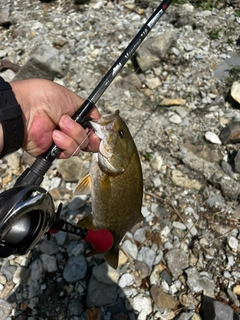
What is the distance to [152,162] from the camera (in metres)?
3.54

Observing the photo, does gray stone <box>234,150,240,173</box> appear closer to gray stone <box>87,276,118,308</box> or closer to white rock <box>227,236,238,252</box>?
white rock <box>227,236,238,252</box>

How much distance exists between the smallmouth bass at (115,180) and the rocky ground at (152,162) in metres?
0.73

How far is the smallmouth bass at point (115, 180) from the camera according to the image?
85.1 inches

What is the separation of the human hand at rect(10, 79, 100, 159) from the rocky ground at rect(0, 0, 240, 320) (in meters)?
1.12

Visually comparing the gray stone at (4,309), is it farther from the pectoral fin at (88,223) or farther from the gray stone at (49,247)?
the pectoral fin at (88,223)

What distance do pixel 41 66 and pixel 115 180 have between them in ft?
8.25

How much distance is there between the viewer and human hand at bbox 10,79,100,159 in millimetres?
2137

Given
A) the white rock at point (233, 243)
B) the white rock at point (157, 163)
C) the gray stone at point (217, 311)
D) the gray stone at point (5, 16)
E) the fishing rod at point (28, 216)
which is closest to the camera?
the fishing rod at point (28, 216)

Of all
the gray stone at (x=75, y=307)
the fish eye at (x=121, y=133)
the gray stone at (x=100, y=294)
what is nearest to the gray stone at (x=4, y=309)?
the gray stone at (x=75, y=307)

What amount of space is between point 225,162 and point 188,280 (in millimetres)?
1305

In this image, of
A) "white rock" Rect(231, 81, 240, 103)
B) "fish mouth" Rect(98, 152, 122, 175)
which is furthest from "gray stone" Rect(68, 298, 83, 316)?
"white rock" Rect(231, 81, 240, 103)

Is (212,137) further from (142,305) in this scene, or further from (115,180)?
(142,305)

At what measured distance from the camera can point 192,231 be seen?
311 cm

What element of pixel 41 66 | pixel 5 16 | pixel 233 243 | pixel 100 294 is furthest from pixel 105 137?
pixel 5 16
